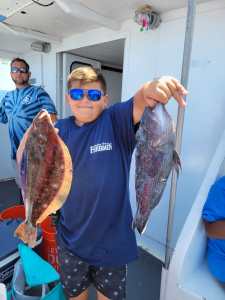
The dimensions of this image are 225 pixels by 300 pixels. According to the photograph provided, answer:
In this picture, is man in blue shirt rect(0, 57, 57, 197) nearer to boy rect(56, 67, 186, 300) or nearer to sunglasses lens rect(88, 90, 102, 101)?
boy rect(56, 67, 186, 300)

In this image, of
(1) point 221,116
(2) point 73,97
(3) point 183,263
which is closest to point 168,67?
(1) point 221,116

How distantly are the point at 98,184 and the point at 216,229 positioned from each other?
33.0 inches

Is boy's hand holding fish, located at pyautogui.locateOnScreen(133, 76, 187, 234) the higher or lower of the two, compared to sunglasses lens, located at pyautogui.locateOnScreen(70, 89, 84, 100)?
lower

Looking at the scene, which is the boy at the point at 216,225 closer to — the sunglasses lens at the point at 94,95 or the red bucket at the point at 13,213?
the sunglasses lens at the point at 94,95

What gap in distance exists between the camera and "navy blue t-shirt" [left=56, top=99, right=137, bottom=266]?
130 cm

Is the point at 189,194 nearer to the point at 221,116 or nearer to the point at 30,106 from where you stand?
the point at 221,116

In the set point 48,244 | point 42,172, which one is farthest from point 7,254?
point 42,172

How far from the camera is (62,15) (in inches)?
111

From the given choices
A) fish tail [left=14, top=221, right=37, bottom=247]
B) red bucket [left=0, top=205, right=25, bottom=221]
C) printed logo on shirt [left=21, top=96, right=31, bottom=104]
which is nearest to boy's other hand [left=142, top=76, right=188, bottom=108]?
fish tail [left=14, top=221, right=37, bottom=247]

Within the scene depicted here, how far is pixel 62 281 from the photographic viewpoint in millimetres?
1588

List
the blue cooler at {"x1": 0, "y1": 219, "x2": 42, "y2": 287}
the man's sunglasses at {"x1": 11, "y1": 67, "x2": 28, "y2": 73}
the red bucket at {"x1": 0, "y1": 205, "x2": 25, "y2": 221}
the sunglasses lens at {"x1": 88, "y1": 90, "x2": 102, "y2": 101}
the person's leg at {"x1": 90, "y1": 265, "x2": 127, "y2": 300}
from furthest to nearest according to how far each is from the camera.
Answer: the man's sunglasses at {"x1": 11, "y1": 67, "x2": 28, "y2": 73} → the red bucket at {"x1": 0, "y1": 205, "x2": 25, "y2": 221} → the blue cooler at {"x1": 0, "y1": 219, "x2": 42, "y2": 287} → the person's leg at {"x1": 90, "y1": 265, "x2": 127, "y2": 300} → the sunglasses lens at {"x1": 88, "y1": 90, "x2": 102, "y2": 101}

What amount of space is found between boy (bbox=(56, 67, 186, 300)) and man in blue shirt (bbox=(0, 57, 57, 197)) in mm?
919

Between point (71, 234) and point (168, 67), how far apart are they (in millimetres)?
1828

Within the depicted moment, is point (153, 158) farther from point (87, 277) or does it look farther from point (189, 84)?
point (189, 84)
